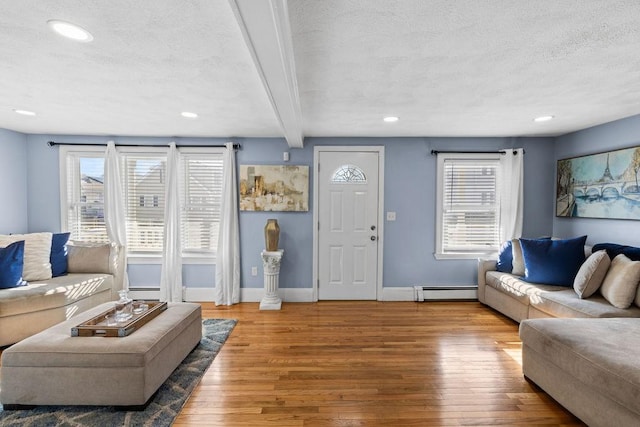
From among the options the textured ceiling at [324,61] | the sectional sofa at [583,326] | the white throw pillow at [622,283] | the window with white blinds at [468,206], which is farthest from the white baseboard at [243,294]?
the white throw pillow at [622,283]

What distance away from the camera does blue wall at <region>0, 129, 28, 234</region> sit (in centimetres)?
380

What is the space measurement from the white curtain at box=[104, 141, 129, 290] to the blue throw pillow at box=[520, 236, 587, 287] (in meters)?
5.03

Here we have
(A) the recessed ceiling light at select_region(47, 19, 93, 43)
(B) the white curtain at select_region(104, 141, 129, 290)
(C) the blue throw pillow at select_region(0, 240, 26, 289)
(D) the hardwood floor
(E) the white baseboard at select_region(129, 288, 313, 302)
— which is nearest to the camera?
(A) the recessed ceiling light at select_region(47, 19, 93, 43)

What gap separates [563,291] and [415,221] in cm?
178

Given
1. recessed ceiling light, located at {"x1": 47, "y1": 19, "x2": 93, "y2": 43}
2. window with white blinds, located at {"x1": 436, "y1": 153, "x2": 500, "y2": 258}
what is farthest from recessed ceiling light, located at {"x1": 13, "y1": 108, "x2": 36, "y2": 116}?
window with white blinds, located at {"x1": 436, "y1": 153, "x2": 500, "y2": 258}

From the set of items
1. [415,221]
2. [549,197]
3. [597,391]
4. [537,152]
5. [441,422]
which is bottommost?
[441,422]

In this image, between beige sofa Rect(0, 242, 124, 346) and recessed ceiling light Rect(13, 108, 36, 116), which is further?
recessed ceiling light Rect(13, 108, 36, 116)

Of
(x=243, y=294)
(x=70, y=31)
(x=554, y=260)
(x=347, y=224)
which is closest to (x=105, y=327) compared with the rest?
(x=70, y=31)

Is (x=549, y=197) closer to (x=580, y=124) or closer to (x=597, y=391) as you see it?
(x=580, y=124)

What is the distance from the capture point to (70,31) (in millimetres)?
1622

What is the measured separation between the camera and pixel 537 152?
13.8 ft

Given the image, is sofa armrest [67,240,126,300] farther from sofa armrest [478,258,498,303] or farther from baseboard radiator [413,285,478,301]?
sofa armrest [478,258,498,303]

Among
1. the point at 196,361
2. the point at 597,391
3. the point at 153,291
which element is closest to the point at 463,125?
the point at 597,391

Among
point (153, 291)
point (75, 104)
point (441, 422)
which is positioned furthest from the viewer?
point (153, 291)
